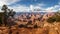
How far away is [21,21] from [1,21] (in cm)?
37

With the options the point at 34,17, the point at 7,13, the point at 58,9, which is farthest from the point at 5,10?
the point at 58,9

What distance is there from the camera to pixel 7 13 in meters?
2.38

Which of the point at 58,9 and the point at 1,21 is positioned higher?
the point at 58,9

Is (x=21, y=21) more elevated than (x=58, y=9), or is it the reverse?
(x=58, y=9)

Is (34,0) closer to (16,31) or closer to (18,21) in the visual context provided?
(18,21)

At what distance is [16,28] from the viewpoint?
2.35 metres

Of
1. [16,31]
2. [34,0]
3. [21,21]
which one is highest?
[34,0]

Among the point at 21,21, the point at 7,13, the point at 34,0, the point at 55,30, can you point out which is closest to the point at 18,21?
the point at 21,21

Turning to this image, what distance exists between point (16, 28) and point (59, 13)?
85 centimetres

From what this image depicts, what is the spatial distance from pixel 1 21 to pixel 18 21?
314mm

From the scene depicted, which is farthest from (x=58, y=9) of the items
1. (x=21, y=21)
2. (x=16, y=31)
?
(x=16, y=31)

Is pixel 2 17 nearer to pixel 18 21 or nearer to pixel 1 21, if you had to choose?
pixel 1 21

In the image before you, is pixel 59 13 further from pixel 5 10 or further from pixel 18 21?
pixel 5 10

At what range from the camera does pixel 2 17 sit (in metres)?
2.37
